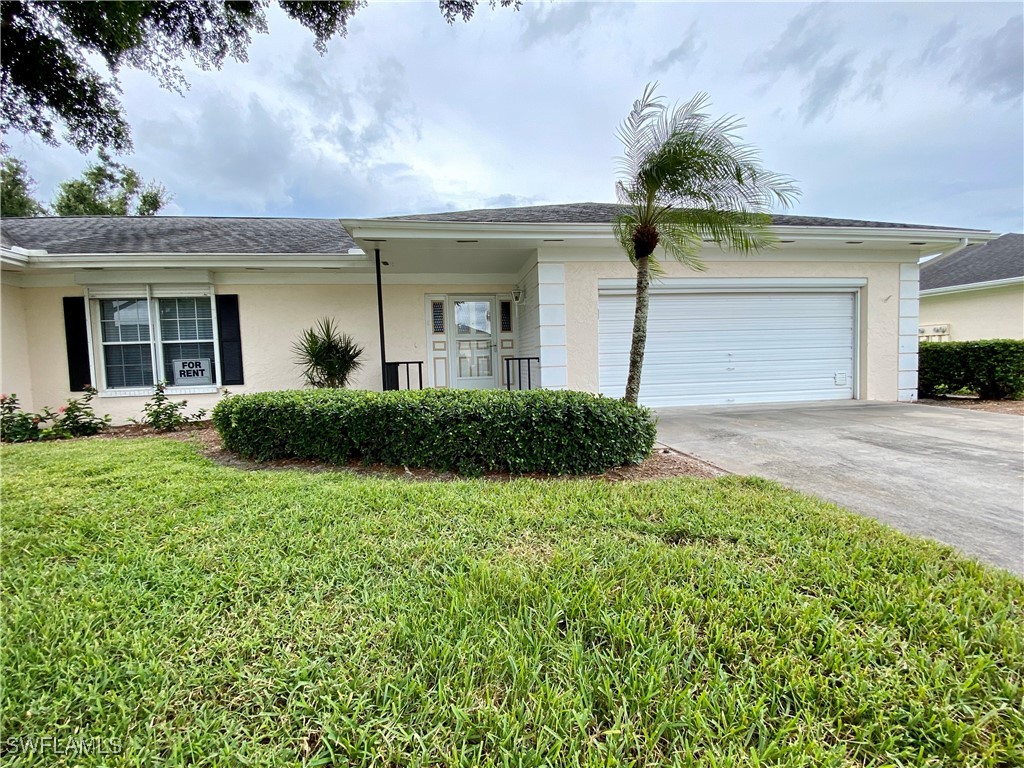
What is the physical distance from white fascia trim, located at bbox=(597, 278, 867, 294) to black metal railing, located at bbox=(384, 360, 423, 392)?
367cm

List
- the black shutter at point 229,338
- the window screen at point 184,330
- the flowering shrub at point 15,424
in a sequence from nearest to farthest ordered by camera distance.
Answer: the flowering shrub at point 15,424 → the window screen at point 184,330 → the black shutter at point 229,338

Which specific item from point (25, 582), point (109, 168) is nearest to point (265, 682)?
point (25, 582)

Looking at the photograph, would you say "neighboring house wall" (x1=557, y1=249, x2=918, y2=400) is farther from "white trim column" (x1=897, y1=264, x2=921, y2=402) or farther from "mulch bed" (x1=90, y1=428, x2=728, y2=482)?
"mulch bed" (x1=90, y1=428, x2=728, y2=482)

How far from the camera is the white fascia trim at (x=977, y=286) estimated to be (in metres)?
10.6

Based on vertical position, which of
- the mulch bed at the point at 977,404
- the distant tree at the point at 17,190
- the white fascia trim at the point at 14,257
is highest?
the distant tree at the point at 17,190

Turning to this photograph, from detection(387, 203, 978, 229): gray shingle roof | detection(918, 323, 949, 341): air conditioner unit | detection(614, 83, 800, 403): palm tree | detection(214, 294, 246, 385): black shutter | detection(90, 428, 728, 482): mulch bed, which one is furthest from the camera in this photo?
detection(918, 323, 949, 341): air conditioner unit

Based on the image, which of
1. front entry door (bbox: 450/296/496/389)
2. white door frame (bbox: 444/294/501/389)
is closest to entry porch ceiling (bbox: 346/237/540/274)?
white door frame (bbox: 444/294/501/389)

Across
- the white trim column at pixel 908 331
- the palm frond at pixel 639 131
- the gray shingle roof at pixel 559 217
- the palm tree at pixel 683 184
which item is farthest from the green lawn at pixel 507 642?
the white trim column at pixel 908 331

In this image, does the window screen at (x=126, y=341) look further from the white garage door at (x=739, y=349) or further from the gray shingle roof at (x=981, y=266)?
the gray shingle roof at (x=981, y=266)

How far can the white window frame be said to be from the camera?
7.43 m

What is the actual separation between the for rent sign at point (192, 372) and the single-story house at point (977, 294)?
57.2 ft

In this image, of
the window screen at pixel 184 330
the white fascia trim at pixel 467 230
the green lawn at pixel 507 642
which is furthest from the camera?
the window screen at pixel 184 330

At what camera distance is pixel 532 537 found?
8.27 ft

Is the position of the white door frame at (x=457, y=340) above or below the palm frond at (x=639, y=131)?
below
